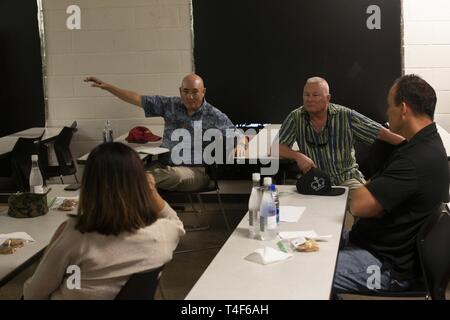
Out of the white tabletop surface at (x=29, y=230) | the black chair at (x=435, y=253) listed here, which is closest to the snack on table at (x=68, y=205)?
the white tabletop surface at (x=29, y=230)

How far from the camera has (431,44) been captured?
20.1 ft

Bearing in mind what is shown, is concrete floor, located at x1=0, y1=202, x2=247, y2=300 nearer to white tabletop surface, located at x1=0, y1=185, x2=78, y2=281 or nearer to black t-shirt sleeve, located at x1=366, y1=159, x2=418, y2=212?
white tabletop surface, located at x1=0, y1=185, x2=78, y2=281

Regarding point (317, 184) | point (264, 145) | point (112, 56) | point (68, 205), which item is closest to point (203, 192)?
point (264, 145)

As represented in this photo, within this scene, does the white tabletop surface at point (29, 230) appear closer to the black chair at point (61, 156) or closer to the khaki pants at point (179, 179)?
the khaki pants at point (179, 179)

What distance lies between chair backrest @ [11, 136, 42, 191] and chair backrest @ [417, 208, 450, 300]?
133 inches

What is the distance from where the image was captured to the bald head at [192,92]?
5.41m

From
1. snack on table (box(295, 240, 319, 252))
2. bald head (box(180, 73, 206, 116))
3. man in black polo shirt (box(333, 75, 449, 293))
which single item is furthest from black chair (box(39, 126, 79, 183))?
snack on table (box(295, 240, 319, 252))

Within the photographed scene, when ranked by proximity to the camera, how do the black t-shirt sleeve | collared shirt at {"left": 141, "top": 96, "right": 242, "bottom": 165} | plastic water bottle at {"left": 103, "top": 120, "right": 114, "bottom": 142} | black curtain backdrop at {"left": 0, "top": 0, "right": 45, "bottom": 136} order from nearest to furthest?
the black t-shirt sleeve < collared shirt at {"left": 141, "top": 96, "right": 242, "bottom": 165} < plastic water bottle at {"left": 103, "top": 120, "right": 114, "bottom": 142} < black curtain backdrop at {"left": 0, "top": 0, "right": 45, "bottom": 136}

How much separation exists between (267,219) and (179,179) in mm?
2209

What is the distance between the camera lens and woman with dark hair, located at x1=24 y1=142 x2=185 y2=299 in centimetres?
237

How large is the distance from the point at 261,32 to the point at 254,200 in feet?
11.4
